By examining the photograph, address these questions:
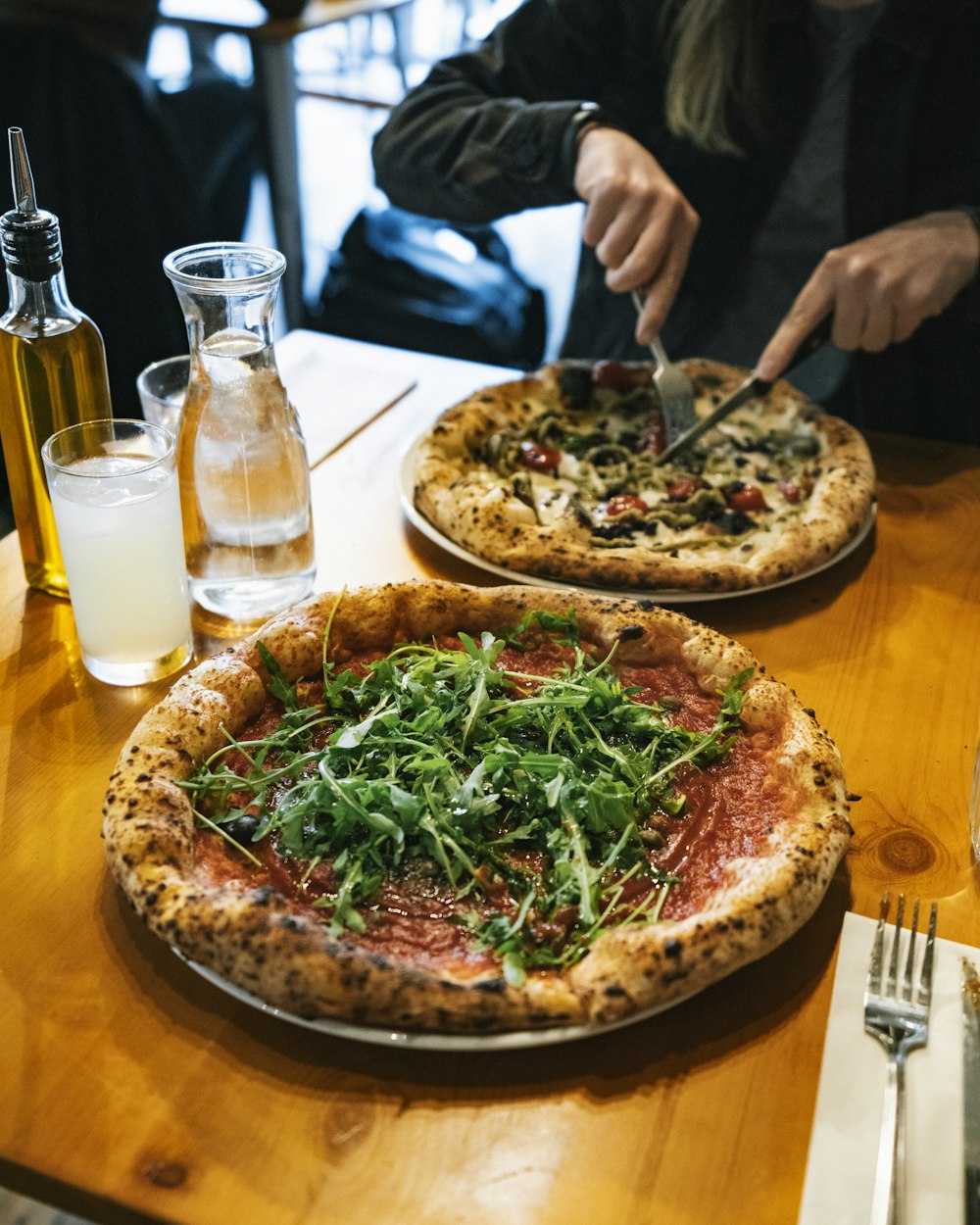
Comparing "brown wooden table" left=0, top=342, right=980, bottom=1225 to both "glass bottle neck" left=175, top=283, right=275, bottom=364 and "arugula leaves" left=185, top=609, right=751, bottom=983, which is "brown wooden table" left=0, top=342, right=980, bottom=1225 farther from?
"glass bottle neck" left=175, top=283, right=275, bottom=364

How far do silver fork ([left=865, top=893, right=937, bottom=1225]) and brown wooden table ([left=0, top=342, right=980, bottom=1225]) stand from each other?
6 centimetres

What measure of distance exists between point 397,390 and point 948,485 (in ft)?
4.18

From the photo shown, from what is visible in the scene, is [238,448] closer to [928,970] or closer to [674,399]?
[674,399]

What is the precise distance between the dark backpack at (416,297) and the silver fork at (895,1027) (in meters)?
3.36

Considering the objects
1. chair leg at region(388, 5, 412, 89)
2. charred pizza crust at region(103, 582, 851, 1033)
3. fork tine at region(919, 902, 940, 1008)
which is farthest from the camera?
chair leg at region(388, 5, 412, 89)

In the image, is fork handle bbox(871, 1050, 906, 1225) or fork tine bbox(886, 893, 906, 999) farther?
fork tine bbox(886, 893, 906, 999)

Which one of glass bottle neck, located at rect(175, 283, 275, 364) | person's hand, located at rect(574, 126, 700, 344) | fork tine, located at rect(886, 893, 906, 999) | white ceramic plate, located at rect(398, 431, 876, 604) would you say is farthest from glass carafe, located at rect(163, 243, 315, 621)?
fork tine, located at rect(886, 893, 906, 999)

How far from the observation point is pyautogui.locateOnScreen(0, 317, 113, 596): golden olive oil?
1.85 m

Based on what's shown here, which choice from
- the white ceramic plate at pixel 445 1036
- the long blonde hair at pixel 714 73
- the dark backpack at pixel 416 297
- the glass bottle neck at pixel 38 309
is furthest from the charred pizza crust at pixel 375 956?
the dark backpack at pixel 416 297

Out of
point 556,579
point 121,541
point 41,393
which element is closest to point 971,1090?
point 556,579

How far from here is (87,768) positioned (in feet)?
5.68

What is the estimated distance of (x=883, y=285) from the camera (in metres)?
2.53

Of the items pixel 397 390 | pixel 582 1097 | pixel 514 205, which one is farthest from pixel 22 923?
pixel 514 205

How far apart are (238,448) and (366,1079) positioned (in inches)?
39.8
